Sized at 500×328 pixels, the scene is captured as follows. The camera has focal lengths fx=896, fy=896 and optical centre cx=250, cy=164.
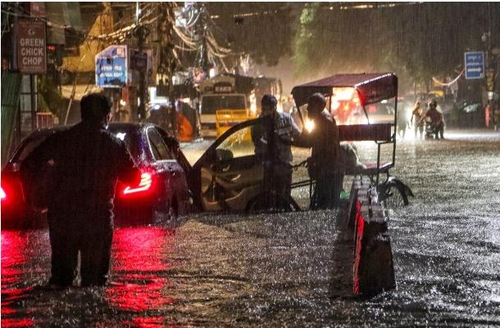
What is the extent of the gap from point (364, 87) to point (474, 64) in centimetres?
3521

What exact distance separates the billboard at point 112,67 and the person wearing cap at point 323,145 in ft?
54.1

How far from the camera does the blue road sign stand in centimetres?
4602

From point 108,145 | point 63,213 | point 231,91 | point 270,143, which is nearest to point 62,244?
point 63,213

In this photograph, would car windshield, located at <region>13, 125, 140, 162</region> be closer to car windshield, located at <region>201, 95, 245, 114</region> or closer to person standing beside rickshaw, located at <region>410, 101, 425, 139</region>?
person standing beside rickshaw, located at <region>410, 101, 425, 139</region>

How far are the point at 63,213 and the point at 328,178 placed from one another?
5619mm

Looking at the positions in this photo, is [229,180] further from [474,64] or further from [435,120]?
[474,64]

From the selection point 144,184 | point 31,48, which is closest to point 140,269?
point 144,184

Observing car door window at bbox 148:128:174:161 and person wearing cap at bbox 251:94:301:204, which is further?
person wearing cap at bbox 251:94:301:204

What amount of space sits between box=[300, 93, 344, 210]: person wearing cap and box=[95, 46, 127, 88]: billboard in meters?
16.5

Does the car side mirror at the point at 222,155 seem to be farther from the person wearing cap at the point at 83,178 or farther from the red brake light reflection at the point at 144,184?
the person wearing cap at the point at 83,178

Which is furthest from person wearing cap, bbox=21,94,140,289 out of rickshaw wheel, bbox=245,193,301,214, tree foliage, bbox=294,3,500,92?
tree foliage, bbox=294,3,500,92

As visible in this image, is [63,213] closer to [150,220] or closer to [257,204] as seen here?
[150,220]

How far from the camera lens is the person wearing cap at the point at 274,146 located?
11.9 m

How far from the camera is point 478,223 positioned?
11.0 m
